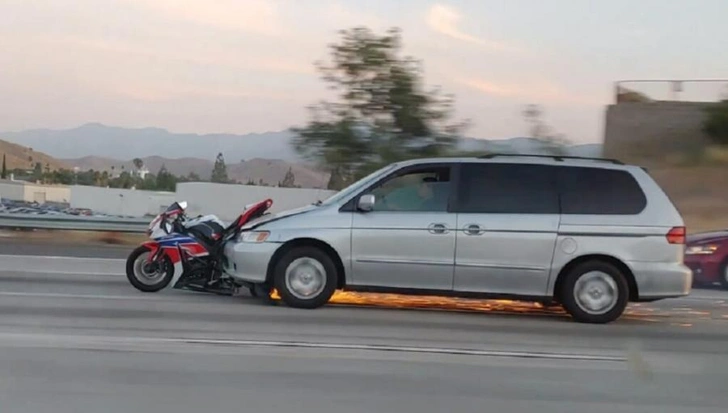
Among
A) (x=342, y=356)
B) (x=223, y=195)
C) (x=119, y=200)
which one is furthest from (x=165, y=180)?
(x=342, y=356)

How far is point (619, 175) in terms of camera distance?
438 inches

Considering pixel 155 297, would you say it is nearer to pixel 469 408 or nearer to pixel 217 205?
pixel 469 408

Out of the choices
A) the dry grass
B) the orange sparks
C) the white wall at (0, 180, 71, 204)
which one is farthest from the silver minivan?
the dry grass

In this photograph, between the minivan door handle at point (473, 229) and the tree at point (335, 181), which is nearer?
the minivan door handle at point (473, 229)

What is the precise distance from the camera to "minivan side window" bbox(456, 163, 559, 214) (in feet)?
35.9

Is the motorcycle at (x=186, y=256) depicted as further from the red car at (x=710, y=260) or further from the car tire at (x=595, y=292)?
the red car at (x=710, y=260)

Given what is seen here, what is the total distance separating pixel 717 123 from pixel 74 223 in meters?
27.4

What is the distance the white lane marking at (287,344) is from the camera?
857 centimetres

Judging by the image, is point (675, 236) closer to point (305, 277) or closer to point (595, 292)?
point (595, 292)

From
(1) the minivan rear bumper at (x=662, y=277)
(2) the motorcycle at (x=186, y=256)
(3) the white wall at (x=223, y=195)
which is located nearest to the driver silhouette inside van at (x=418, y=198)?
(2) the motorcycle at (x=186, y=256)

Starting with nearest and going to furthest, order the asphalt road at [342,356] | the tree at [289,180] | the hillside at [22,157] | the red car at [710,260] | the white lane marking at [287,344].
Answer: the asphalt road at [342,356]
the white lane marking at [287,344]
the red car at [710,260]
the tree at [289,180]
the hillside at [22,157]

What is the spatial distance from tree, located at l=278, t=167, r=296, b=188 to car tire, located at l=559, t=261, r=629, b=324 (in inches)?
572

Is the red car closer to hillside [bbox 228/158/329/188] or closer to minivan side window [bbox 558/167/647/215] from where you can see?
minivan side window [bbox 558/167/647/215]

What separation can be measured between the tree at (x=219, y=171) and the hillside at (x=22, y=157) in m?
6.36
